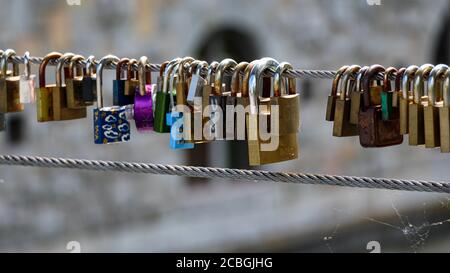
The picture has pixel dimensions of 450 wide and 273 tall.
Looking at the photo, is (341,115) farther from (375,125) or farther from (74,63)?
(74,63)

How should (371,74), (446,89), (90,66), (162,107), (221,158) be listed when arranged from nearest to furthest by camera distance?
(446,89) → (371,74) → (162,107) → (90,66) → (221,158)

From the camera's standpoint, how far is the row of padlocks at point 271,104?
202 centimetres

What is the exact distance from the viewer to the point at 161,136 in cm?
561

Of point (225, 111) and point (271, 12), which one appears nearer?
point (225, 111)

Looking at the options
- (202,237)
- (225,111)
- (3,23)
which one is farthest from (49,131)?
(225,111)

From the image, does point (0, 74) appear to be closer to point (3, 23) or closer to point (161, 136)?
point (3, 23)

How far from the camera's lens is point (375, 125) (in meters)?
2.08

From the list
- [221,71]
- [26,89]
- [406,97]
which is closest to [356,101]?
[406,97]

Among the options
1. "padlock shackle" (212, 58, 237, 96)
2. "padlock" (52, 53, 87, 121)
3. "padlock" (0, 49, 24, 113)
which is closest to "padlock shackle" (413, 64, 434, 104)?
"padlock shackle" (212, 58, 237, 96)

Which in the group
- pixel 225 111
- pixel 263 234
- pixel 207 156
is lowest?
pixel 263 234

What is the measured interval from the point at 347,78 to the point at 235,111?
0.22 m

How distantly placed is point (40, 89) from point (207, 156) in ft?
11.7

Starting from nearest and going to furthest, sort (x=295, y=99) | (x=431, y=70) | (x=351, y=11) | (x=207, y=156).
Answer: (x=431, y=70), (x=295, y=99), (x=207, y=156), (x=351, y=11)

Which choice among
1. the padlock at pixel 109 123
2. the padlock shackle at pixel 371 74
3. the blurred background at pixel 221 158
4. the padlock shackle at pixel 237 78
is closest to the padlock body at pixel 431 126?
the padlock shackle at pixel 371 74
